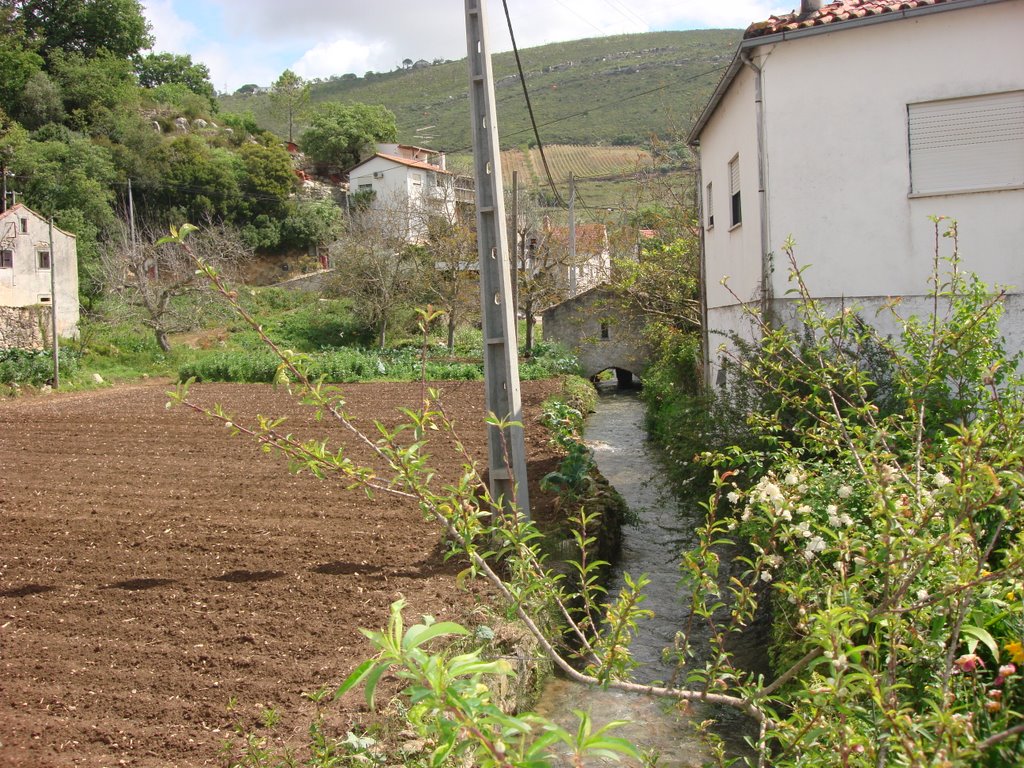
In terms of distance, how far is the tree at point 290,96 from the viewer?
8519 centimetres

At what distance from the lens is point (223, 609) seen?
7441 mm

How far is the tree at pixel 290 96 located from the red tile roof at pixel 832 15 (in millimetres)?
81201

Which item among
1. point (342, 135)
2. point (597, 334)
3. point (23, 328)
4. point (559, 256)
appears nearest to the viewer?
point (23, 328)

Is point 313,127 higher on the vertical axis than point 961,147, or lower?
higher

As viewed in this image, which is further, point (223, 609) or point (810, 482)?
point (223, 609)

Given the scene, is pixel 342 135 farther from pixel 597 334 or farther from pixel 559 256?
pixel 597 334

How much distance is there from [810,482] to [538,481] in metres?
6.96

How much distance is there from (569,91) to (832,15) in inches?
3805

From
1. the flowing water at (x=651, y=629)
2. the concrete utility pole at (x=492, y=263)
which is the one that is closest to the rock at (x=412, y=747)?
the flowing water at (x=651, y=629)

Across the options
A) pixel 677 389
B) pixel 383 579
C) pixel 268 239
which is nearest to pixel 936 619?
pixel 383 579

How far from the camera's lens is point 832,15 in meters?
10.8

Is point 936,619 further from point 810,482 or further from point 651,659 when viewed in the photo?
point 651,659

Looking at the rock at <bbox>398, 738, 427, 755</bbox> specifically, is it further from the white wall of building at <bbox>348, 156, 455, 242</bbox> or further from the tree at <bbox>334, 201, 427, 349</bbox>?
the white wall of building at <bbox>348, 156, 455, 242</bbox>

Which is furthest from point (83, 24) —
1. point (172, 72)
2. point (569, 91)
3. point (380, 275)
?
point (569, 91)
